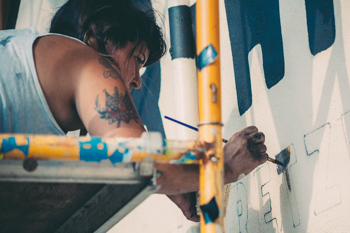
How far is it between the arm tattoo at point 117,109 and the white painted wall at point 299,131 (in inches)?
24.6

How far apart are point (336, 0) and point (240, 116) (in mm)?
633

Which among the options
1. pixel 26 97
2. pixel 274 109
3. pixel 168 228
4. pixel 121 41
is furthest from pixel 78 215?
pixel 168 228

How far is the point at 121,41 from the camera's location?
5.73 ft

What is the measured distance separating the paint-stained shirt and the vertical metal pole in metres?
0.47

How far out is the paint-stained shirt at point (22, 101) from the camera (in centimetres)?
135

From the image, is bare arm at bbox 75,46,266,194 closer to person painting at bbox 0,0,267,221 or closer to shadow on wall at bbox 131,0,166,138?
person painting at bbox 0,0,267,221

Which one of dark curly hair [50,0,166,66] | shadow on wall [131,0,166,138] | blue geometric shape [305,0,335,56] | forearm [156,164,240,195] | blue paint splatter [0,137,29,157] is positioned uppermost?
shadow on wall [131,0,166,138]

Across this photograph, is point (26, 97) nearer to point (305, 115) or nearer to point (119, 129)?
point (119, 129)

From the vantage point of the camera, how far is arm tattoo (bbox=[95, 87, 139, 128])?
1252 mm

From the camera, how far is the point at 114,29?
1.73m

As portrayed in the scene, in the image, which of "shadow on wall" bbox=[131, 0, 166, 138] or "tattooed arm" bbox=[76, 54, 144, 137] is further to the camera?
"shadow on wall" bbox=[131, 0, 166, 138]

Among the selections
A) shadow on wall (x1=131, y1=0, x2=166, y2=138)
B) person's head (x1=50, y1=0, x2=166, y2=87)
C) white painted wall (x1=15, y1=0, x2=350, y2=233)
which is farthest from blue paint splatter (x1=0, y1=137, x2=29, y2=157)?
shadow on wall (x1=131, y1=0, x2=166, y2=138)

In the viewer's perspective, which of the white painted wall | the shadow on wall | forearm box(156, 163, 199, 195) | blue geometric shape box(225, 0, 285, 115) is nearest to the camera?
forearm box(156, 163, 199, 195)

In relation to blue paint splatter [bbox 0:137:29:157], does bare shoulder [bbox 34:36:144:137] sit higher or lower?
higher
